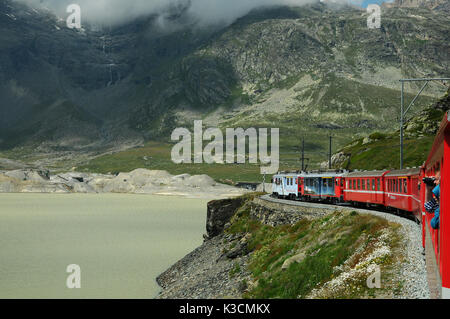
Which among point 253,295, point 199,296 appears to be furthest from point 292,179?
point 253,295

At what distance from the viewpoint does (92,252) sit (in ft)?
213

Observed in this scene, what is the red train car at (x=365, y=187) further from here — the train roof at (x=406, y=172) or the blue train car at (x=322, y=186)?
the train roof at (x=406, y=172)

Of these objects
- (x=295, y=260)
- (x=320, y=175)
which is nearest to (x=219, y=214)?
(x=320, y=175)

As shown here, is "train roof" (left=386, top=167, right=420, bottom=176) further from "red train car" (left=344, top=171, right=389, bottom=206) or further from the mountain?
the mountain

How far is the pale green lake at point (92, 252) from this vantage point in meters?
44.5

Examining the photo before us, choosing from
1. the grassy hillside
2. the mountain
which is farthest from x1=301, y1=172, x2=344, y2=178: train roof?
the mountain

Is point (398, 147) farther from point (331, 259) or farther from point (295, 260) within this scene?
point (331, 259)

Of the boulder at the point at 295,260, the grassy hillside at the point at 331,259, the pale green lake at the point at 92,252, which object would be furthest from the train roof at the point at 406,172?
the pale green lake at the point at 92,252

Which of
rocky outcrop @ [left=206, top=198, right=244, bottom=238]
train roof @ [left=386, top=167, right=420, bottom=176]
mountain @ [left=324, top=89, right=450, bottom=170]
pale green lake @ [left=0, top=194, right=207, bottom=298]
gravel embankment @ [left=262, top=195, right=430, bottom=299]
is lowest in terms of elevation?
pale green lake @ [left=0, top=194, right=207, bottom=298]

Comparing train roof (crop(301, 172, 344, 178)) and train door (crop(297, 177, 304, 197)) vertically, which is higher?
train roof (crop(301, 172, 344, 178))

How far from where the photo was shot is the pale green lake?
146ft
